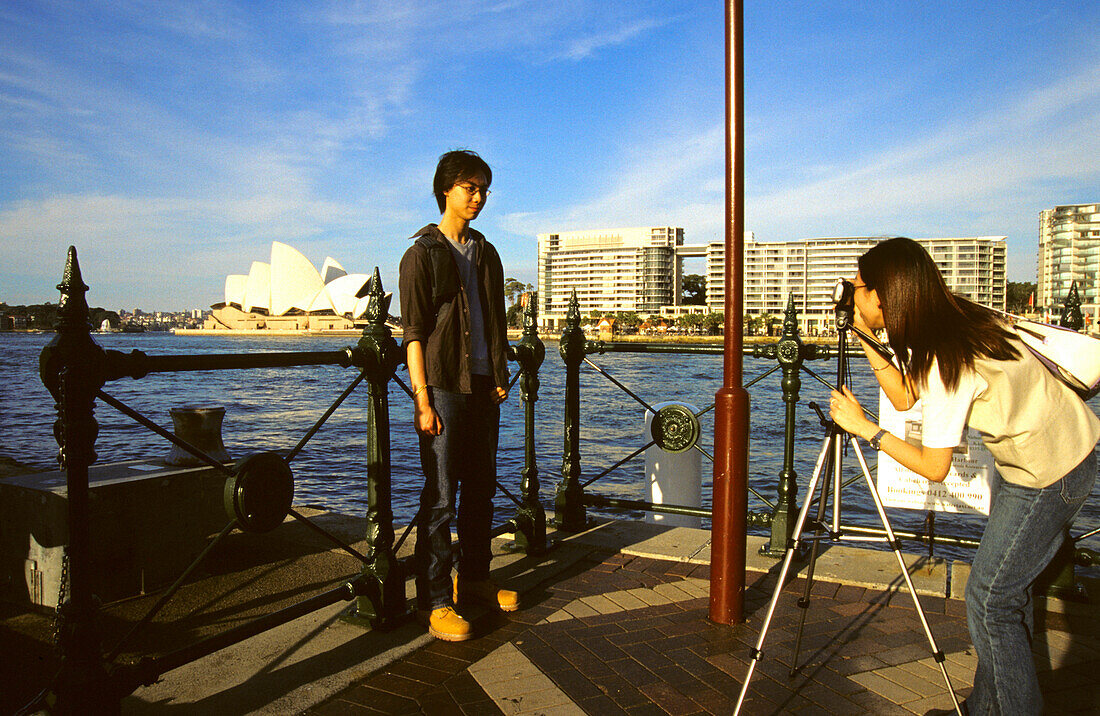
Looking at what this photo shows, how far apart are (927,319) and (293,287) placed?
3835 inches

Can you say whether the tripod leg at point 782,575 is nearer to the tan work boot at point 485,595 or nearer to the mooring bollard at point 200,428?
the tan work boot at point 485,595

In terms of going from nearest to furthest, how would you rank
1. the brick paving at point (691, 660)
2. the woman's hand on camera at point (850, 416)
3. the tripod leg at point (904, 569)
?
1. the woman's hand on camera at point (850, 416)
2. the tripod leg at point (904, 569)
3. the brick paving at point (691, 660)

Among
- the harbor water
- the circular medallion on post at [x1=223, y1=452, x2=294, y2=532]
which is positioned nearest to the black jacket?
the circular medallion on post at [x1=223, y1=452, x2=294, y2=532]

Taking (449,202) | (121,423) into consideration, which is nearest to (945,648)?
(449,202)

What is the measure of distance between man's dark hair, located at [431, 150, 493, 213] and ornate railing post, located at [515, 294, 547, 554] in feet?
3.46

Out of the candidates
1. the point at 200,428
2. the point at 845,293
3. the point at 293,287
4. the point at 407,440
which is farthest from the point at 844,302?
the point at 293,287

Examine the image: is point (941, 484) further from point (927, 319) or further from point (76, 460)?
point (76, 460)

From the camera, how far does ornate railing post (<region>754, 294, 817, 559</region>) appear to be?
4.08 metres

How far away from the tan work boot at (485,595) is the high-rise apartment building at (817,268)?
146831 mm

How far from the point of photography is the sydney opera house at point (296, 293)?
92250 millimetres

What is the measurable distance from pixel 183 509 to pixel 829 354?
3.80m

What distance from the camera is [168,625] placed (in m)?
3.42

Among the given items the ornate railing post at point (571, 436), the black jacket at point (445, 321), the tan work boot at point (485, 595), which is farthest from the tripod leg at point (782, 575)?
the ornate railing post at point (571, 436)

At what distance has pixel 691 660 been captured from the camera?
279 centimetres
